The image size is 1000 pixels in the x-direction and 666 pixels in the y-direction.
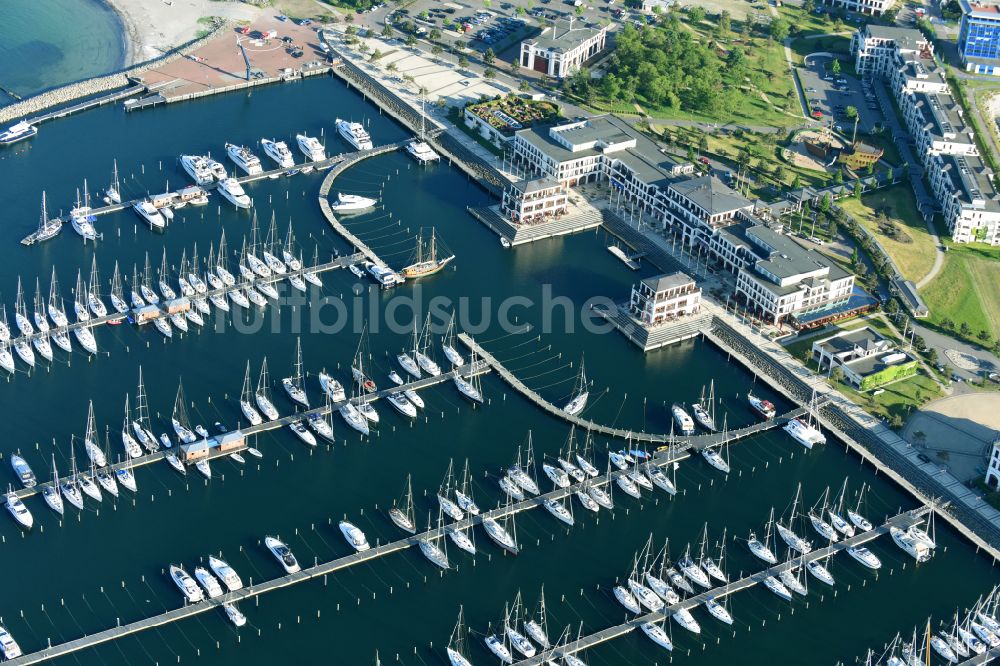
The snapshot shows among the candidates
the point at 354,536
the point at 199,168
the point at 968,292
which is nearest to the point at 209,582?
the point at 354,536

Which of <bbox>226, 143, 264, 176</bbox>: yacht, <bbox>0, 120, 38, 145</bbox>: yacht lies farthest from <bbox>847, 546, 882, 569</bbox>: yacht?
<bbox>0, 120, 38, 145</bbox>: yacht

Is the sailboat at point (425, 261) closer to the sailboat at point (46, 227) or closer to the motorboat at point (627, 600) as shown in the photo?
the sailboat at point (46, 227)

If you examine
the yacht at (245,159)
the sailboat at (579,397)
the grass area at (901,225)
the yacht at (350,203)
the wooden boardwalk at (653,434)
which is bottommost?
the wooden boardwalk at (653,434)

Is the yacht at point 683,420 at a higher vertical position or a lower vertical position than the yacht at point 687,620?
higher

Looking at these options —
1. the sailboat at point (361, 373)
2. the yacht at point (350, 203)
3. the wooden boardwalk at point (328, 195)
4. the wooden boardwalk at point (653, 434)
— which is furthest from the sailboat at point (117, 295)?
the wooden boardwalk at point (653, 434)

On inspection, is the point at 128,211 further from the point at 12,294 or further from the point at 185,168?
the point at 12,294
